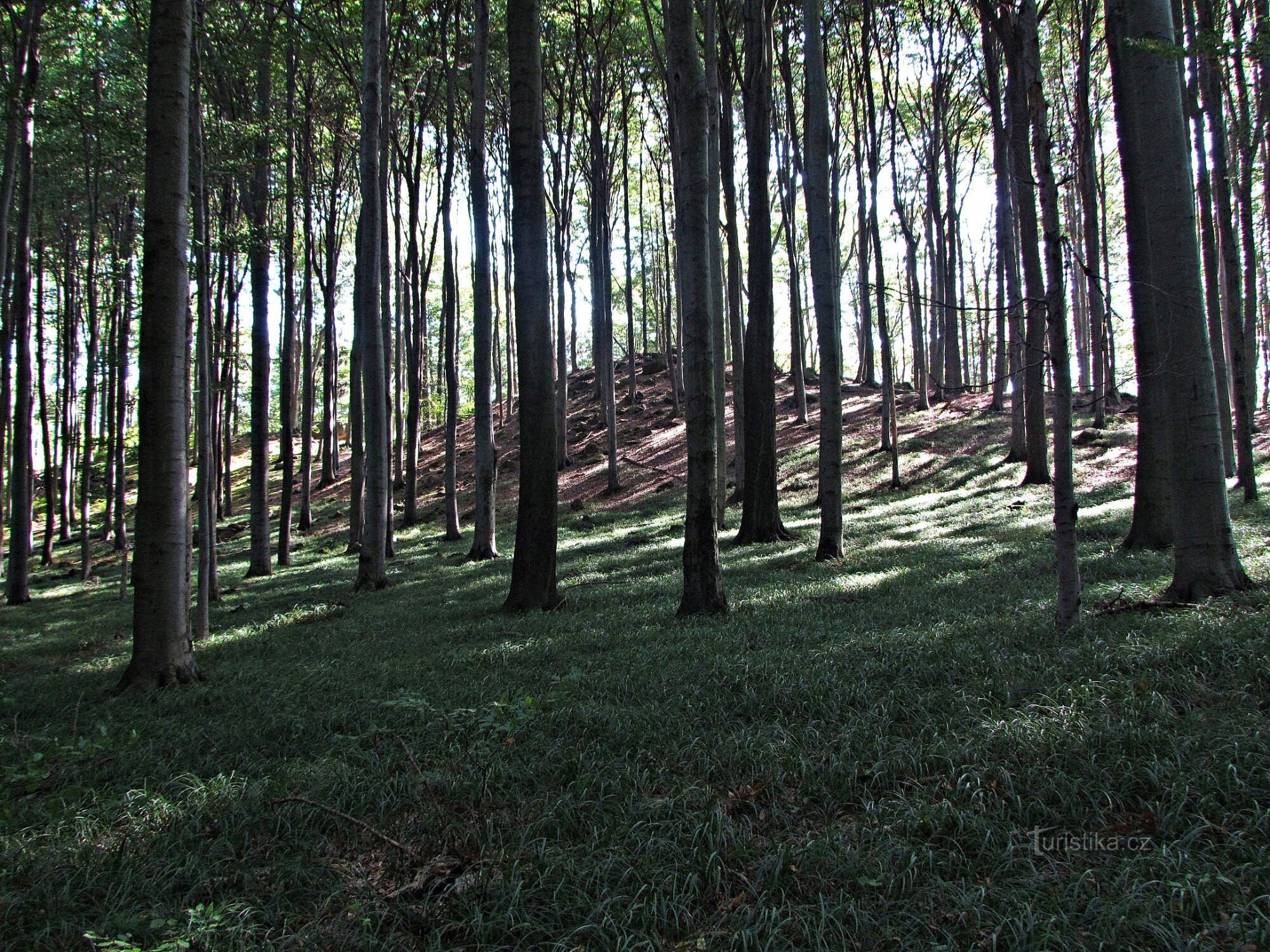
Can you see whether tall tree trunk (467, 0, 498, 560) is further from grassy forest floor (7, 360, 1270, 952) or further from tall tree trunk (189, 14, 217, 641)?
grassy forest floor (7, 360, 1270, 952)

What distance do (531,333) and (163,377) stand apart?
4.31 meters

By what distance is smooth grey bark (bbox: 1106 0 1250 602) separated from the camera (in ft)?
19.7

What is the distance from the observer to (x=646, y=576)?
11.1 metres

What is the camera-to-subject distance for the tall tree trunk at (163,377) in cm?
634

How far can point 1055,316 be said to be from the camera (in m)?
5.38

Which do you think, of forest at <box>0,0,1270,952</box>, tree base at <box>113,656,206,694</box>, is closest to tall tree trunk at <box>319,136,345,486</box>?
forest at <box>0,0,1270,952</box>

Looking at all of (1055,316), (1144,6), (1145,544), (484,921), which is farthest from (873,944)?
(1145,544)

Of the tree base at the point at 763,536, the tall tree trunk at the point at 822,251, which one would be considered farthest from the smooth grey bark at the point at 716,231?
the tall tree trunk at the point at 822,251

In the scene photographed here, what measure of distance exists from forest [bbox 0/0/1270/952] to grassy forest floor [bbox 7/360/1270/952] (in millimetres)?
25

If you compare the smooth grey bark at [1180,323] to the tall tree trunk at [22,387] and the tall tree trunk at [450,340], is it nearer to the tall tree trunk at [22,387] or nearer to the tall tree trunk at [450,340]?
the tall tree trunk at [450,340]

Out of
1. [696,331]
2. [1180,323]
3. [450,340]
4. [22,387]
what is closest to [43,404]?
[22,387]

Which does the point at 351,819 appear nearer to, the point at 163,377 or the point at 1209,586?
the point at 163,377

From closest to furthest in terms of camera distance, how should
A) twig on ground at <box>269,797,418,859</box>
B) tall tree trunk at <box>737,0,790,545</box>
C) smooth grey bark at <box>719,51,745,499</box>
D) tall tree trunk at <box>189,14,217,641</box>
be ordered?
twig on ground at <box>269,797,418,859</box>
tall tree trunk at <box>189,14,217,641</box>
tall tree trunk at <box>737,0,790,545</box>
smooth grey bark at <box>719,51,745,499</box>

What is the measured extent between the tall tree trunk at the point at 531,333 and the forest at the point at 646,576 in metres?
→ 0.07
